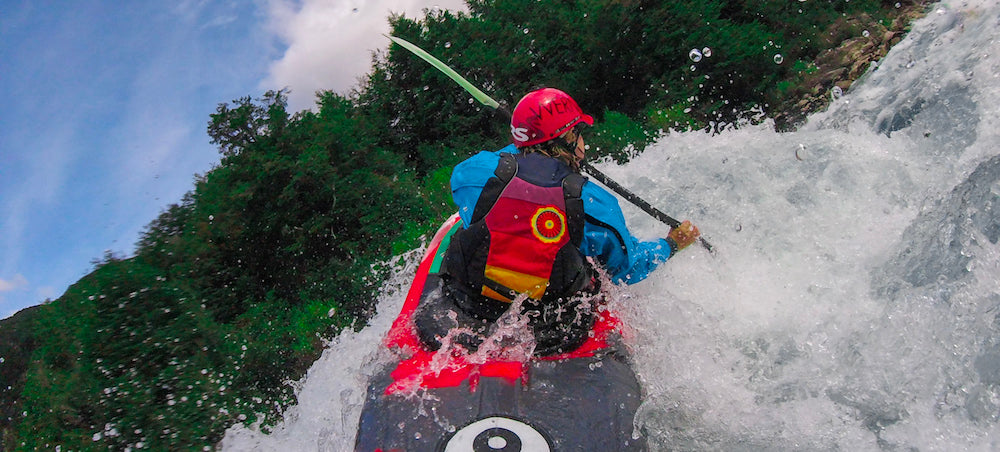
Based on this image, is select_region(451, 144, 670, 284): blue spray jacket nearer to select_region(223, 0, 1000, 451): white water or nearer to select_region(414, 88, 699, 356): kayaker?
select_region(414, 88, 699, 356): kayaker

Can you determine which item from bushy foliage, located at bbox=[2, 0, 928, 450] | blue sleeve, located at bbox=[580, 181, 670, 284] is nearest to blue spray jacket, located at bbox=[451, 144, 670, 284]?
blue sleeve, located at bbox=[580, 181, 670, 284]

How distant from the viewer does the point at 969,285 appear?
2.97 meters

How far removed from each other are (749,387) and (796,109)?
892cm

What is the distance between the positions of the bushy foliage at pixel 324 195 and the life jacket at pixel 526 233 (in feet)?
13.4

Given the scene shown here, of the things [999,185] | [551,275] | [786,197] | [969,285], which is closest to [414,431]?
[551,275]

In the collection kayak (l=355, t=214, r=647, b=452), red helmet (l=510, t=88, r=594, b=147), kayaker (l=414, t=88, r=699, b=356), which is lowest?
kayak (l=355, t=214, r=647, b=452)

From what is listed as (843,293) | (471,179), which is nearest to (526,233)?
(471,179)

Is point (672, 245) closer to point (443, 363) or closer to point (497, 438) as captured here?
point (443, 363)

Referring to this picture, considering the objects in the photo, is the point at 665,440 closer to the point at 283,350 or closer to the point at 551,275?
the point at 551,275

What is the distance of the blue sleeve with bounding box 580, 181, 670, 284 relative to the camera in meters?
2.60

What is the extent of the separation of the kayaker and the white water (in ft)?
1.16

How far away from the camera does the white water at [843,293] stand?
8.87ft

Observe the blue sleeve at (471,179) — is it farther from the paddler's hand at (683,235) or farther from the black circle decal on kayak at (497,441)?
the paddler's hand at (683,235)

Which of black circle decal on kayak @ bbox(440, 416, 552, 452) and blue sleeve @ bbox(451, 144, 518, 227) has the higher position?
blue sleeve @ bbox(451, 144, 518, 227)
